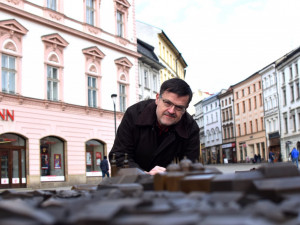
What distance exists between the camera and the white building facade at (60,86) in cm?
1898

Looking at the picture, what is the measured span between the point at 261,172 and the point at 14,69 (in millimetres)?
18566

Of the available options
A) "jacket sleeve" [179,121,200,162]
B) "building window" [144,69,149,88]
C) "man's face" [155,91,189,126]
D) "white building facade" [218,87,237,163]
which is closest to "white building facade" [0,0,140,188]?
"building window" [144,69,149,88]

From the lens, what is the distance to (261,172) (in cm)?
157

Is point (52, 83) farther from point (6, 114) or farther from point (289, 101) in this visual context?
point (289, 101)

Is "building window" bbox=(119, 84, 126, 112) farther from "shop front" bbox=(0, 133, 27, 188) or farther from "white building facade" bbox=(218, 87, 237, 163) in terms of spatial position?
"white building facade" bbox=(218, 87, 237, 163)

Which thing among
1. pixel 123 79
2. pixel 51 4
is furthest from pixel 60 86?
pixel 123 79

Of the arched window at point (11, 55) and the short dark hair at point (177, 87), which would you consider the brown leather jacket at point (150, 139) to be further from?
the arched window at point (11, 55)

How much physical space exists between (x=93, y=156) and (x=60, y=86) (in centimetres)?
446

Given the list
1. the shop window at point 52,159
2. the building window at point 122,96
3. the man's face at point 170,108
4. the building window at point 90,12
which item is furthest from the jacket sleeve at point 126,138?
the building window at point 122,96

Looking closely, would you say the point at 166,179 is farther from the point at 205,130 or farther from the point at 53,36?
the point at 205,130

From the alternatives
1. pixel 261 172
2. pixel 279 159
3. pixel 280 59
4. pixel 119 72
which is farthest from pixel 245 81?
pixel 261 172

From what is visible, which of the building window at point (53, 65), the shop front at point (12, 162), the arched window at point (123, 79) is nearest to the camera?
the shop front at point (12, 162)

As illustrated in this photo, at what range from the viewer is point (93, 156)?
23953 mm

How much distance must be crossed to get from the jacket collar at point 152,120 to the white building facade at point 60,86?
50.2 ft
